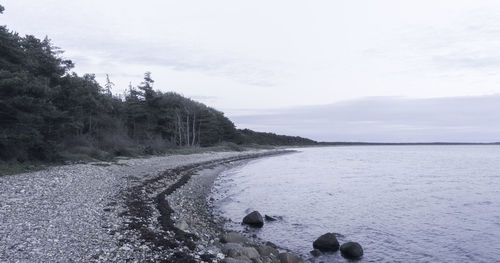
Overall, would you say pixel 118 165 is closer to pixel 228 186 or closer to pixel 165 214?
pixel 228 186

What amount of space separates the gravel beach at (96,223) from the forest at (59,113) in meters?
4.05

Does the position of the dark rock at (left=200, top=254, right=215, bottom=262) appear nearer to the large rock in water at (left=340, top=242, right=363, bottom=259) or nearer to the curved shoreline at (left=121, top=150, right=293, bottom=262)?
the curved shoreline at (left=121, top=150, right=293, bottom=262)

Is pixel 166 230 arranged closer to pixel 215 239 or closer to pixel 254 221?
pixel 215 239

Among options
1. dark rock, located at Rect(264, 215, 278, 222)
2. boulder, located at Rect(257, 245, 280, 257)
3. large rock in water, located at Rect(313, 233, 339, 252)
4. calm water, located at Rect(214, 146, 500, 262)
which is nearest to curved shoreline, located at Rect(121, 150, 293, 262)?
boulder, located at Rect(257, 245, 280, 257)

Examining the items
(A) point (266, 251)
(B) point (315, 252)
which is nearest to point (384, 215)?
(B) point (315, 252)

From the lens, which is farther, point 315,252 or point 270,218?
point 270,218

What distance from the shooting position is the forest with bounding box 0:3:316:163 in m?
21.4

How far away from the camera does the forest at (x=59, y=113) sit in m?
21.4

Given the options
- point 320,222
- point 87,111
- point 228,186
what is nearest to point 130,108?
point 87,111

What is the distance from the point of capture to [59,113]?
2577 centimetres

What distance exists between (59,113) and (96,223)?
1765 cm

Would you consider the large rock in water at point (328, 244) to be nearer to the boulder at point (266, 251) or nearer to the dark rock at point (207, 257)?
the boulder at point (266, 251)

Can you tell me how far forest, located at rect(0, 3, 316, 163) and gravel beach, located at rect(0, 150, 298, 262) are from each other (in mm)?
4048

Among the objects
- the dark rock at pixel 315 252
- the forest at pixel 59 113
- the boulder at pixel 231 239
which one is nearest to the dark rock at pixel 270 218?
the dark rock at pixel 315 252
